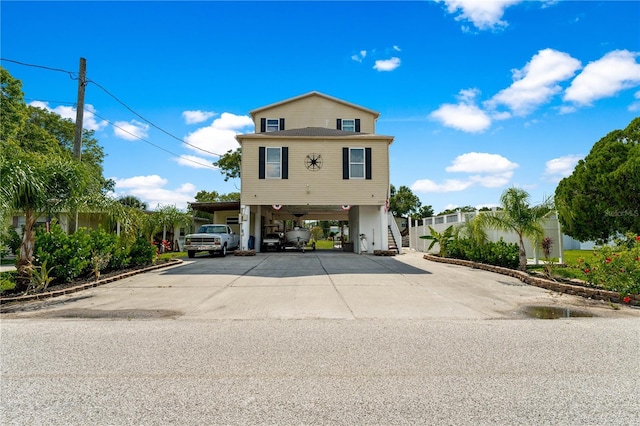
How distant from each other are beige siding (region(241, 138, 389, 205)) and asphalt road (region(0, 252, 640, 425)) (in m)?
13.7

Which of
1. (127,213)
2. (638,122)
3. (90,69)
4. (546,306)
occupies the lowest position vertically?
(546,306)

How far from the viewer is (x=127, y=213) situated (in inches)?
500

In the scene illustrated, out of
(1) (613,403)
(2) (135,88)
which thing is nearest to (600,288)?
(1) (613,403)

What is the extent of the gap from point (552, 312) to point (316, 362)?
17.5ft

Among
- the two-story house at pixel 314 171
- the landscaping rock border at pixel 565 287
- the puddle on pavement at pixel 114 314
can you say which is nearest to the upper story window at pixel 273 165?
the two-story house at pixel 314 171

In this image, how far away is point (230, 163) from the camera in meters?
38.0

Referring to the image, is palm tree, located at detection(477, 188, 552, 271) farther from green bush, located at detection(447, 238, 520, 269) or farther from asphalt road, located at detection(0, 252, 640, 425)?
asphalt road, located at detection(0, 252, 640, 425)

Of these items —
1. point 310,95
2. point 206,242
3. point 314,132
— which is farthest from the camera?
point 310,95

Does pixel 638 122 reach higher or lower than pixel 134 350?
higher

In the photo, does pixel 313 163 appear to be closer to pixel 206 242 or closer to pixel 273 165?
pixel 273 165

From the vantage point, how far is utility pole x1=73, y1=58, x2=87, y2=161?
12320 mm

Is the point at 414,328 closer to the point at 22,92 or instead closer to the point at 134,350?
the point at 134,350

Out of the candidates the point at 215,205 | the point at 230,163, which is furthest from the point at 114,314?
the point at 230,163

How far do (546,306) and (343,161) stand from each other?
1526 centimetres
